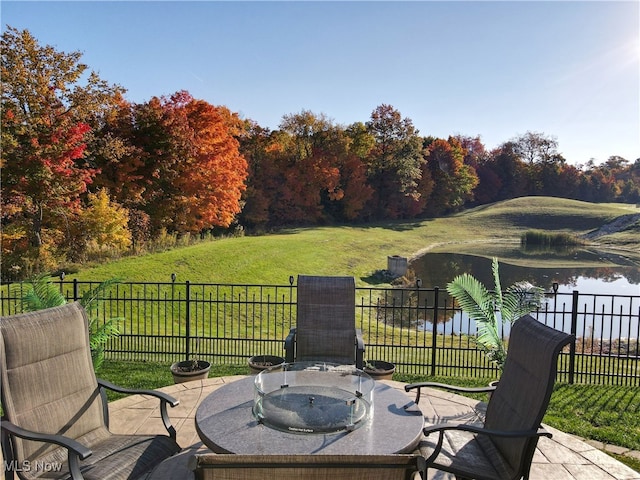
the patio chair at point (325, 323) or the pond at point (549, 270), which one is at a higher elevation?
the patio chair at point (325, 323)

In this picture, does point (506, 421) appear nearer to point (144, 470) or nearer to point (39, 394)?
point (144, 470)

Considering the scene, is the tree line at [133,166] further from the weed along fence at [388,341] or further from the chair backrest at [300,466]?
the chair backrest at [300,466]

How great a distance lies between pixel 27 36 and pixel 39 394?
13614 millimetres

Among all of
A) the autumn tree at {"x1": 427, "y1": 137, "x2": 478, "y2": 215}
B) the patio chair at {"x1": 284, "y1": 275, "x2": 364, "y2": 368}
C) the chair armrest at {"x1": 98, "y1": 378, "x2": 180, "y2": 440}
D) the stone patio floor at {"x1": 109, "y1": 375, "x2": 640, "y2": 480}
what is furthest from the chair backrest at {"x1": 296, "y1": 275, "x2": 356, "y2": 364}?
the autumn tree at {"x1": 427, "y1": 137, "x2": 478, "y2": 215}

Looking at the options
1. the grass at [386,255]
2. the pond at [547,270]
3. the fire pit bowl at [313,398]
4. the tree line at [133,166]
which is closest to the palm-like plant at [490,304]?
the grass at [386,255]

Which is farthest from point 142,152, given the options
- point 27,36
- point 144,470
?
point 144,470

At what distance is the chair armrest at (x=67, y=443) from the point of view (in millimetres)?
2197

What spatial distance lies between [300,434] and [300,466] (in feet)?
4.03

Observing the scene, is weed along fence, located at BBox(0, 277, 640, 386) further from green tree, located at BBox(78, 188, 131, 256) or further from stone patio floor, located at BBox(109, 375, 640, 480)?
green tree, located at BBox(78, 188, 131, 256)

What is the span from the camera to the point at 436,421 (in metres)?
4.07

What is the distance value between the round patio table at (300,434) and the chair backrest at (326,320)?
178 centimetres

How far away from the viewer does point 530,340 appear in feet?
8.72

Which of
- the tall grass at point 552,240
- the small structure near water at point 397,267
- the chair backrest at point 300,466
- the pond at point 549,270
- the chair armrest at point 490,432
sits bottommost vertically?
the pond at point 549,270

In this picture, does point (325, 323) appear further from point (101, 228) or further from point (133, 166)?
point (133, 166)
